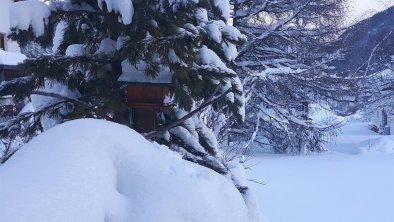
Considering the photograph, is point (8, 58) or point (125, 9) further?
point (8, 58)

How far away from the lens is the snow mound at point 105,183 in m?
1.40

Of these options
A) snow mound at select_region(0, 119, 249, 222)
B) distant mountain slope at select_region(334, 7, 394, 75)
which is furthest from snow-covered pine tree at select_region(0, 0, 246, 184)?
distant mountain slope at select_region(334, 7, 394, 75)

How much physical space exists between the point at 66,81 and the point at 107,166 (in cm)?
170

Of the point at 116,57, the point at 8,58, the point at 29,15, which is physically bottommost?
the point at 116,57

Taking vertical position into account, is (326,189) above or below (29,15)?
below

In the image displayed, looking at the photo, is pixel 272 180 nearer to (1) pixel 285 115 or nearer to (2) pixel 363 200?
(2) pixel 363 200

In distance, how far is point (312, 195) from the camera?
822 centimetres

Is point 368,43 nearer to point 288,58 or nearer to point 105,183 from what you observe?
point 288,58

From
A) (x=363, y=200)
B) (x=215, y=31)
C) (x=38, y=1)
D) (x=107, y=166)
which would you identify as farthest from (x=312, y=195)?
(x=107, y=166)

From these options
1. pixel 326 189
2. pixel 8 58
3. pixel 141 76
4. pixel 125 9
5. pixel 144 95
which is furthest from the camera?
pixel 8 58

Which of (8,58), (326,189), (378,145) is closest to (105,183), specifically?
(326,189)

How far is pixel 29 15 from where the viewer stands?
3.08m

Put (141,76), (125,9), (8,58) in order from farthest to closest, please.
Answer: (8,58) → (141,76) → (125,9)

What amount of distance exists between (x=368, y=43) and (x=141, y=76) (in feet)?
73.4
